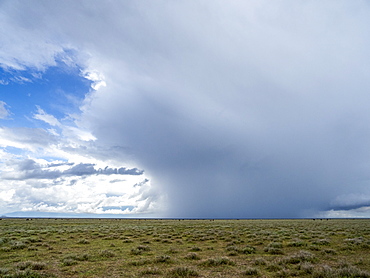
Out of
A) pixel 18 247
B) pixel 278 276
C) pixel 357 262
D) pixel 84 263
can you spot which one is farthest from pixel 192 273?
pixel 18 247

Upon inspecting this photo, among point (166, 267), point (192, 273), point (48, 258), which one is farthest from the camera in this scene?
point (48, 258)

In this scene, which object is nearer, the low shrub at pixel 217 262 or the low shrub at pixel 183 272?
the low shrub at pixel 183 272

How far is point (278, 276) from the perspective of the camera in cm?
1182

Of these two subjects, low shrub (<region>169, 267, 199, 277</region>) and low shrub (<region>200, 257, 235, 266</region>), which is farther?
low shrub (<region>200, 257, 235, 266</region>)

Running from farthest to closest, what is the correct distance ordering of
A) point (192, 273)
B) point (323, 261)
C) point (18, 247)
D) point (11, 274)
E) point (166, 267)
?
point (18, 247) → point (323, 261) → point (166, 267) → point (192, 273) → point (11, 274)

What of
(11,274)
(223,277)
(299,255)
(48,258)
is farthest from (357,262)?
(48,258)

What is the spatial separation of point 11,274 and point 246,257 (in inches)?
572

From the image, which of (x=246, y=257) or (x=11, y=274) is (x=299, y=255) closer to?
(x=246, y=257)

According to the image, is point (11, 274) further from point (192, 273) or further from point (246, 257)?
point (246, 257)

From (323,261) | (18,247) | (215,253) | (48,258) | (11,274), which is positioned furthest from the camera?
(18,247)

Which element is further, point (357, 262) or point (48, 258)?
point (48, 258)

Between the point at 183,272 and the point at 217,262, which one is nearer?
the point at 183,272

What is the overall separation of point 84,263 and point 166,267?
19.1 ft

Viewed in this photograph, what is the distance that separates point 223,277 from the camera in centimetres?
1188
